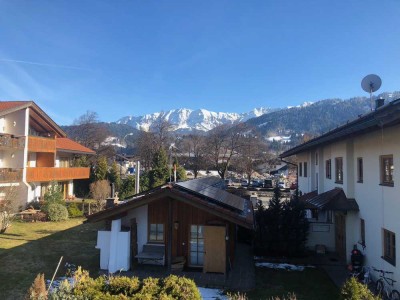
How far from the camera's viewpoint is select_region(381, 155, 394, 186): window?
1112 centimetres

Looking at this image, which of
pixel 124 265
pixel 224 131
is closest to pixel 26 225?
pixel 124 265

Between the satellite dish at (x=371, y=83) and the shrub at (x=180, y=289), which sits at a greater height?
the satellite dish at (x=371, y=83)

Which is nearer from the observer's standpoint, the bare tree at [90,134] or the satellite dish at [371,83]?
the satellite dish at [371,83]

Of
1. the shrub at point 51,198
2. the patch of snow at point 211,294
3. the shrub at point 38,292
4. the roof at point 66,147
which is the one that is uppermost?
the roof at point 66,147

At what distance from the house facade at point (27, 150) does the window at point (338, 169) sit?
2044 centimetres

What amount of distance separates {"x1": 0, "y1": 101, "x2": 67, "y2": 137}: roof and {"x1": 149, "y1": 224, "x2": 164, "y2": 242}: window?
1822 centimetres

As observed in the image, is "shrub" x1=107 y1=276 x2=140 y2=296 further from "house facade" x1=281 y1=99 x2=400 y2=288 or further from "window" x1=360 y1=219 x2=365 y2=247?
"window" x1=360 y1=219 x2=365 y2=247

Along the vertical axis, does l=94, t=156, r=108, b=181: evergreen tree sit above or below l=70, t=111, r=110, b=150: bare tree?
below

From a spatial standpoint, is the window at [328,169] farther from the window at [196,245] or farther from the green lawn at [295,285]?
the window at [196,245]

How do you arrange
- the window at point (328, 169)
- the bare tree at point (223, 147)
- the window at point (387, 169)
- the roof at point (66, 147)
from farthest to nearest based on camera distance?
the bare tree at point (223, 147), the roof at point (66, 147), the window at point (328, 169), the window at point (387, 169)

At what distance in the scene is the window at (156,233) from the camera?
13.9 meters

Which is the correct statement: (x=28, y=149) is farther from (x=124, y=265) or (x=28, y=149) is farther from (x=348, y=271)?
(x=348, y=271)

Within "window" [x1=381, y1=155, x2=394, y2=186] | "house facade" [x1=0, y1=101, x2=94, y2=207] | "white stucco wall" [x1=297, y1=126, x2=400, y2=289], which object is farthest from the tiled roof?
"window" [x1=381, y1=155, x2=394, y2=186]

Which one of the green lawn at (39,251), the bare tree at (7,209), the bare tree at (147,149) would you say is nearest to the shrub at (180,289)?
the green lawn at (39,251)
